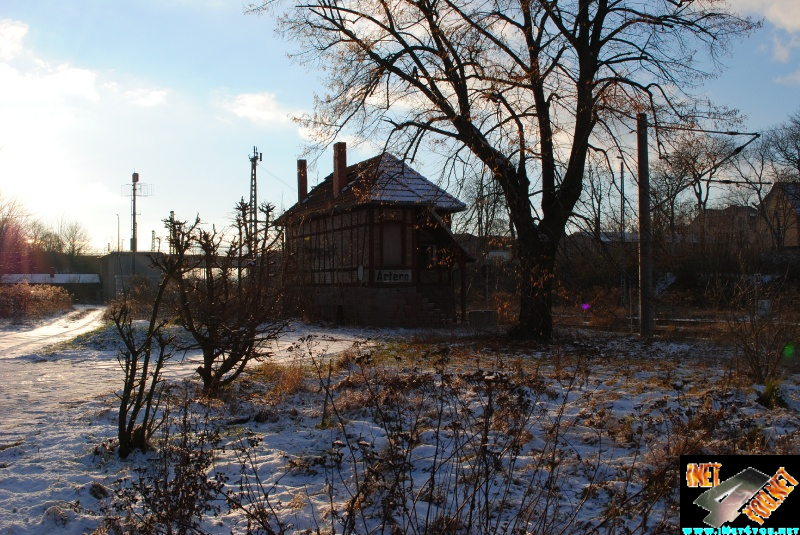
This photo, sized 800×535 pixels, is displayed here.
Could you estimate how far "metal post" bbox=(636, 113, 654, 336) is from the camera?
15893mm

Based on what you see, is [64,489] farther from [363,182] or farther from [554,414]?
[363,182]

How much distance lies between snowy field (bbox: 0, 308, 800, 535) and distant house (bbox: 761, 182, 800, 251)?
39198 millimetres

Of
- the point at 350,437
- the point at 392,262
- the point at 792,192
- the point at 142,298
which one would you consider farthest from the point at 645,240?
the point at 792,192

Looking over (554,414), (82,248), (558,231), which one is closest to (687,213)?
(558,231)

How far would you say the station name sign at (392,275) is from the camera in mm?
25016

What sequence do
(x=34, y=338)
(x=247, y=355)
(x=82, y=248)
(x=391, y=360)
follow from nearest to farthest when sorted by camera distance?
(x=247, y=355) → (x=391, y=360) → (x=34, y=338) → (x=82, y=248)

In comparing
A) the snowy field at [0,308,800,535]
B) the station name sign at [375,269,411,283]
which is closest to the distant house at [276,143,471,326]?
the station name sign at [375,269,411,283]

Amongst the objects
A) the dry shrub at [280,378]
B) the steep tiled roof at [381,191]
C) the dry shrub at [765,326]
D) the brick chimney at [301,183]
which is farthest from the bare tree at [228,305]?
the brick chimney at [301,183]

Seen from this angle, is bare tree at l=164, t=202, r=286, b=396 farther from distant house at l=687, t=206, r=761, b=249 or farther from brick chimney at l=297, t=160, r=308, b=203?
distant house at l=687, t=206, r=761, b=249

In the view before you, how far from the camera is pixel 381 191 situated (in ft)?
56.4

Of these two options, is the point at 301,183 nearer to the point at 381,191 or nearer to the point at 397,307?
the point at 397,307

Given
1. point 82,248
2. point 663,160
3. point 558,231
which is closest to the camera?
point 663,160

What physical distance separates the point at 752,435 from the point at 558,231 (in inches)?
396

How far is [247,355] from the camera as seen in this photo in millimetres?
8742
